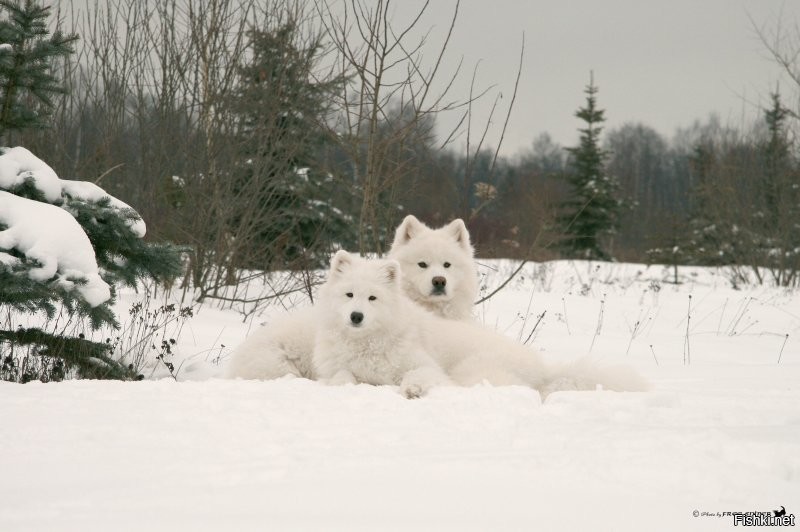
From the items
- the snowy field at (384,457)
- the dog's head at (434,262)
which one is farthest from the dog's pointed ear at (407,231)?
the snowy field at (384,457)

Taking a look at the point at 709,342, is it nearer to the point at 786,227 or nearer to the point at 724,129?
the point at 786,227

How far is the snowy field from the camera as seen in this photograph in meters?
2.04

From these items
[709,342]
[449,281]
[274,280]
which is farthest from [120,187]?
[709,342]

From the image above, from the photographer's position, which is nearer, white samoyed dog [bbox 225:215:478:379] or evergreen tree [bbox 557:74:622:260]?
white samoyed dog [bbox 225:215:478:379]

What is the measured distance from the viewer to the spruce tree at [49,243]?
13.0 feet

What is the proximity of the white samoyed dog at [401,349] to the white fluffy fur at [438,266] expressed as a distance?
20.4 inches

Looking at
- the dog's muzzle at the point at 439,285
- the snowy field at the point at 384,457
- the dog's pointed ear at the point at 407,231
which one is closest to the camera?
the snowy field at the point at 384,457

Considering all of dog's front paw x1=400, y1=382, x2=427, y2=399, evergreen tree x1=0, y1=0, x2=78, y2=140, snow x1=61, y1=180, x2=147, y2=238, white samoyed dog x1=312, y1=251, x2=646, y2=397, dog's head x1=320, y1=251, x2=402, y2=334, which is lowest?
dog's front paw x1=400, y1=382, x2=427, y2=399

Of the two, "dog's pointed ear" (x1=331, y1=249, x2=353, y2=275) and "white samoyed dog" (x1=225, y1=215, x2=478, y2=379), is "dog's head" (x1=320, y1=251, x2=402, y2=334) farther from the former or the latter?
"white samoyed dog" (x1=225, y1=215, x2=478, y2=379)

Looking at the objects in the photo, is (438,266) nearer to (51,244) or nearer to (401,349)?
(401,349)

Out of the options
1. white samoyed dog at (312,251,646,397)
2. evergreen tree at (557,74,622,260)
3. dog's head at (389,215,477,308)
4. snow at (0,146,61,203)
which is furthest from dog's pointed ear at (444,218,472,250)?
evergreen tree at (557,74,622,260)

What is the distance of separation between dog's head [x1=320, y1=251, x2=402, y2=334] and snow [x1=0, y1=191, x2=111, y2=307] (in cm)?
145

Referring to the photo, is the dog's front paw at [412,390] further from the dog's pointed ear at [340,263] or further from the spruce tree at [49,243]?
the spruce tree at [49,243]

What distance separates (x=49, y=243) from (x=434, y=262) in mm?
2799
